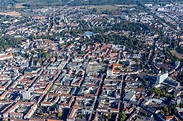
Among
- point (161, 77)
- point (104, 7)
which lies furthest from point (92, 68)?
point (104, 7)

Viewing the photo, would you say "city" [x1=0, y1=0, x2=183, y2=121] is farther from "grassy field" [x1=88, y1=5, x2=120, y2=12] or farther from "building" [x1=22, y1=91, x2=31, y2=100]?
"grassy field" [x1=88, y1=5, x2=120, y2=12]

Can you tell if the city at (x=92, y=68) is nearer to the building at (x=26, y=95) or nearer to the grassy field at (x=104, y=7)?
the building at (x=26, y=95)

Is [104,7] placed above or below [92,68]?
above

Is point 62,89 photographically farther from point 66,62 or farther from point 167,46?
point 167,46

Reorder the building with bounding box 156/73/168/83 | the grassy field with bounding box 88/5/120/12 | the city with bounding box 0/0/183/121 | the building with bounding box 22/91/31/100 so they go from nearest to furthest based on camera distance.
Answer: the city with bounding box 0/0/183/121
the building with bounding box 22/91/31/100
the building with bounding box 156/73/168/83
the grassy field with bounding box 88/5/120/12

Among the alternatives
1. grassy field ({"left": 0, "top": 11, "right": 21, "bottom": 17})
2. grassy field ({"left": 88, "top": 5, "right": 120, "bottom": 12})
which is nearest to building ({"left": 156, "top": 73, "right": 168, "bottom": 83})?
grassy field ({"left": 88, "top": 5, "right": 120, "bottom": 12})

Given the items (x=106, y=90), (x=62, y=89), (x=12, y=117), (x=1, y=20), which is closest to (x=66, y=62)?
(x=62, y=89)

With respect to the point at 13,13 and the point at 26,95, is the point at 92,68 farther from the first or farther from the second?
the point at 13,13


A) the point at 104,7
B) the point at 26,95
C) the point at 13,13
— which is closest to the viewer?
the point at 26,95

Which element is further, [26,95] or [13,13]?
[13,13]

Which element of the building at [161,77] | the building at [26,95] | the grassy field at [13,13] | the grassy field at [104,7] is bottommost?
the building at [26,95]

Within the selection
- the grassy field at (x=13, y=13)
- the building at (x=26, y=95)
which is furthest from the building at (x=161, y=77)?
the grassy field at (x=13, y=13)
